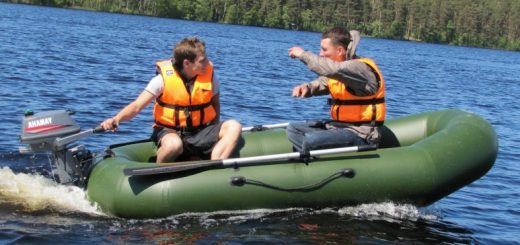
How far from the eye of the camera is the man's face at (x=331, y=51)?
6.22 m

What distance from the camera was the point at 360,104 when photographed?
20.8ft

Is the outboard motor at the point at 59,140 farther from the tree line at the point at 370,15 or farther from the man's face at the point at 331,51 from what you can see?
the tree line at the point at 370,15

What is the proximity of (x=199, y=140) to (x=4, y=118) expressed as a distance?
4982 millimetres

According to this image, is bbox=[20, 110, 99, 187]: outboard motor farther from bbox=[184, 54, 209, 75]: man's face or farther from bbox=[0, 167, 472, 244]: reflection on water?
bbox=[184, 54, 209, 75]: man's face

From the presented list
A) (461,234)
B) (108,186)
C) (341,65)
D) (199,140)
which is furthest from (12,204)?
(461,234)

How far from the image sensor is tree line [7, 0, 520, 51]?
86.3m

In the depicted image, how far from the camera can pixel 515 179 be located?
30.6ft

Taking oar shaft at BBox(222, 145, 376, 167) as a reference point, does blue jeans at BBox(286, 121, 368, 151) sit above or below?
above

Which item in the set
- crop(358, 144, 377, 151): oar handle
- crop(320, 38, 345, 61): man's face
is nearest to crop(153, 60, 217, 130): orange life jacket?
crop(320, 38, 345, 61): man's face

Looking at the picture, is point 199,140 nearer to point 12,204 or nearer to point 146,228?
point 146,228

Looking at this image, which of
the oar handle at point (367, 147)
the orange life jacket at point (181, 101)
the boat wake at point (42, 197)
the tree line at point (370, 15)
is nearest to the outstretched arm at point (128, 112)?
the orange life jacket at point (181, 101)

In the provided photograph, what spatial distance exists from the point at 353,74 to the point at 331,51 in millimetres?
310

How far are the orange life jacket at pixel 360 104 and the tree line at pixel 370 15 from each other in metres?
78.1

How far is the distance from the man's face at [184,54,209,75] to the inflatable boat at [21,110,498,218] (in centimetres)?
83
